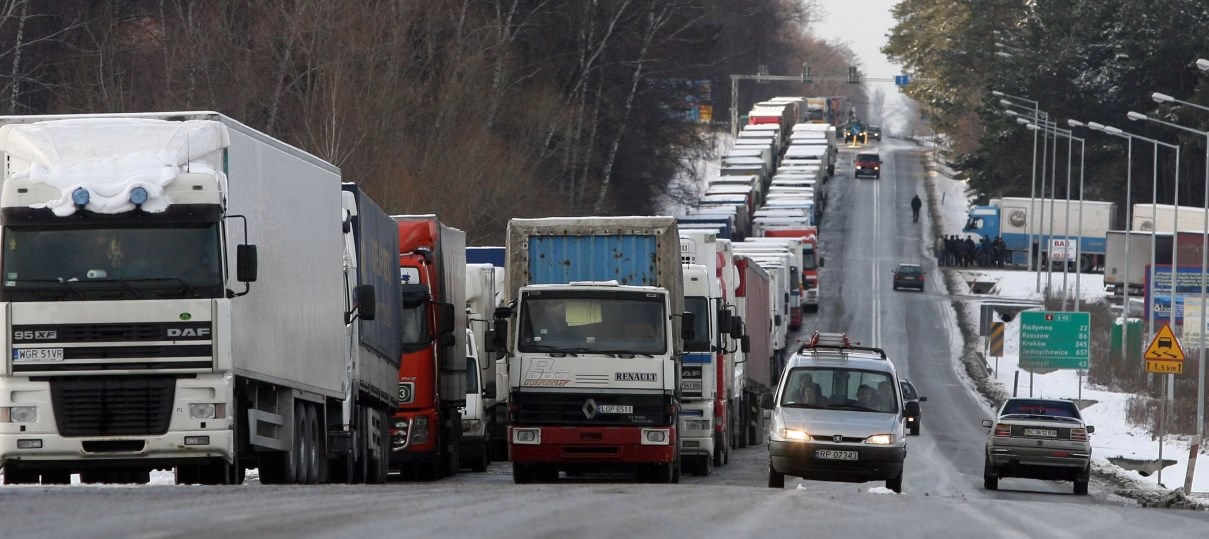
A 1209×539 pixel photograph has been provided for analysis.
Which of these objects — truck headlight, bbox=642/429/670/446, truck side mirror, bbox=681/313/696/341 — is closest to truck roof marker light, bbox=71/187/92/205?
truck headlight, bbox=642/429/670/446

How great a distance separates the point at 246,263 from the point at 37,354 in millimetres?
1859

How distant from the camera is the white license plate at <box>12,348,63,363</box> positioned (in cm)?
1498

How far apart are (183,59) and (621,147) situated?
85.5ft

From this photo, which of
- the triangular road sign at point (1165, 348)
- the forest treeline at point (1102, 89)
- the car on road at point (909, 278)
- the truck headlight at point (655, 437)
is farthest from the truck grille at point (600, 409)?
the forest treeline at point (1102, 89)

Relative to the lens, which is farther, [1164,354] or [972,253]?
[972,253]

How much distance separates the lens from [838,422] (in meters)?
21.4

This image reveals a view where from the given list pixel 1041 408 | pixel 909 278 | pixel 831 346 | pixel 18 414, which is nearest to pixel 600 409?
pixel 831 346

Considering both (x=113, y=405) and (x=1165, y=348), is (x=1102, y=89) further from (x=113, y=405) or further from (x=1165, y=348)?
(x=113, y=405)

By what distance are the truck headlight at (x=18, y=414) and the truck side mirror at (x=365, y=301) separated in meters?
4.93

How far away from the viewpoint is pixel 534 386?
2039 cm

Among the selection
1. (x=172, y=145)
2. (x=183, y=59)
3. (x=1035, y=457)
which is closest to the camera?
(x=172, y=145)

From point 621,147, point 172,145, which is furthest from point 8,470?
point 621,147

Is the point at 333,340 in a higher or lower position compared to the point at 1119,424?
higher

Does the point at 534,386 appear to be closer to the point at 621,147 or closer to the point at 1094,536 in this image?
the point at 1094,536
